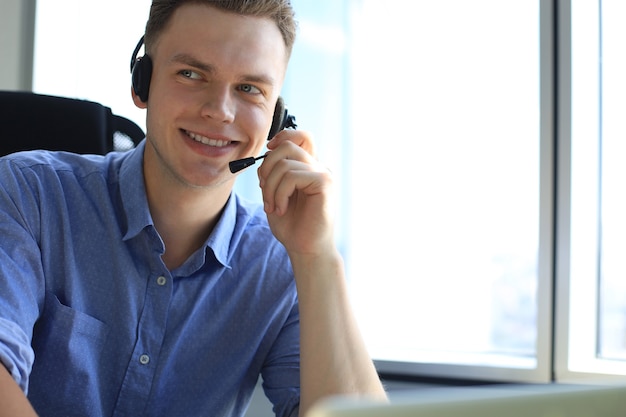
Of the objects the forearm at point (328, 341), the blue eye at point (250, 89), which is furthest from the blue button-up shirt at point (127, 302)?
the blue eye at point (250, 89)

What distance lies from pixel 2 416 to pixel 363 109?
169cm

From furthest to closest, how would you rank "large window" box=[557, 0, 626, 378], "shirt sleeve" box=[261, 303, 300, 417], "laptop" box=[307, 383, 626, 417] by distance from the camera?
"large window" box=[557, 0, 626, 378] < "shirt sleeve" box=[261, 303, 300, 417] < "laptop" box=[307, 383, 626, 417]

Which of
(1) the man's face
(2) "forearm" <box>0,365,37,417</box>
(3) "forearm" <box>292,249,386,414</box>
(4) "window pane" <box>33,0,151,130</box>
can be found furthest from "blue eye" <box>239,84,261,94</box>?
(4) "window pane" <box>33,0,151,130</box>

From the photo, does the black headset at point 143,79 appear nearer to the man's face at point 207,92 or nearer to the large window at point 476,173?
the man's face at point 207,92

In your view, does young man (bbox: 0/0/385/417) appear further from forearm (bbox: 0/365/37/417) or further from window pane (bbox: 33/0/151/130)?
window pane (bbox: 33/0/151/130)

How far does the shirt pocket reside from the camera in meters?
1.26

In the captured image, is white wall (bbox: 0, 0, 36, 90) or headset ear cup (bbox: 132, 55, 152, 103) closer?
headset ear cup (bbox: 132, 55, 152, 103)

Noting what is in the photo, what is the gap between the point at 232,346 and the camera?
1.39 metres

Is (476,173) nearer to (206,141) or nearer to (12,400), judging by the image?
(206,141)

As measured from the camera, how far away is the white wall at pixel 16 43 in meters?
2.86

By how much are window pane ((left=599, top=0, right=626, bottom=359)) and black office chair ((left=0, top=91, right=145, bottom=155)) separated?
132cm

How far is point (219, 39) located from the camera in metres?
1.40

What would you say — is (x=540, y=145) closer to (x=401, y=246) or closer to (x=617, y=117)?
(x=617, y=117)

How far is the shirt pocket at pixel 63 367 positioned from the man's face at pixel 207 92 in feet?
1.08
